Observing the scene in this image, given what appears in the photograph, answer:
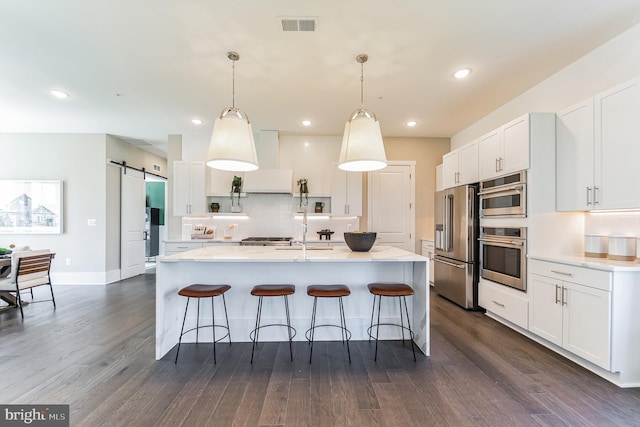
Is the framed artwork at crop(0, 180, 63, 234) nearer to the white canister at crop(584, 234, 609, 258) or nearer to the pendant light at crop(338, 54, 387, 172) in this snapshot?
the pendant light at crop(338, 54, 387, 172)

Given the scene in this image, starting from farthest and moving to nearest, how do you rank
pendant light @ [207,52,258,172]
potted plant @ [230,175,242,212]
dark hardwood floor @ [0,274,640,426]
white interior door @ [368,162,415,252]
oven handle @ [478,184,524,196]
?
white interior door @ [368,162,415,252]
potted plant @ [230,175,242,212]
oven handle @ [478,184,524,196]
pendant light @ [207,52,258,172]
dark hardwood floor @ [0,274,640,426]

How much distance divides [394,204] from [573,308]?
10.3 feet

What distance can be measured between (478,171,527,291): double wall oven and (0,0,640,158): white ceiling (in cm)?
125

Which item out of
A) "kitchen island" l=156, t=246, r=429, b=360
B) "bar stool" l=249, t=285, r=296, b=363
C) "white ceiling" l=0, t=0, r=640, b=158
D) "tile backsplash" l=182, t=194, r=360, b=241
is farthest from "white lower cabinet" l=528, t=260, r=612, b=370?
"tile backsplash" l=182, t=194, r=360, b=241

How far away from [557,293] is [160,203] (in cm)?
918

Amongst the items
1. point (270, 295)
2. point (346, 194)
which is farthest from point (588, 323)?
point (346, 194)

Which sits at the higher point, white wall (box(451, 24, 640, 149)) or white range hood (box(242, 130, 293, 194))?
white wall (box(451, 24, 640, 149))

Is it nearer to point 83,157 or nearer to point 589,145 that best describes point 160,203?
point 83,157

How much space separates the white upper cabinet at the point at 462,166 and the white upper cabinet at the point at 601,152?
3.33 feet

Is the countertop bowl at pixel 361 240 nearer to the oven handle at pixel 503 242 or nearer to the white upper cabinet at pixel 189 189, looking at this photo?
the oven handle at pixel 503 242

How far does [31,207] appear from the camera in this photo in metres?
5.15

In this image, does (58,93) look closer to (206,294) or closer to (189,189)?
(189,189)

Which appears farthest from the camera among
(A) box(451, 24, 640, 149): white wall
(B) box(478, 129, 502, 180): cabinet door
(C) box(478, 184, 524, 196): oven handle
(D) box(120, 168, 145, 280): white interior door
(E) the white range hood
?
(D) box(120, 168, 145, 280): white interior door

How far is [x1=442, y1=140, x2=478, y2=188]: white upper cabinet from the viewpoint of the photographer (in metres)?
3.87
